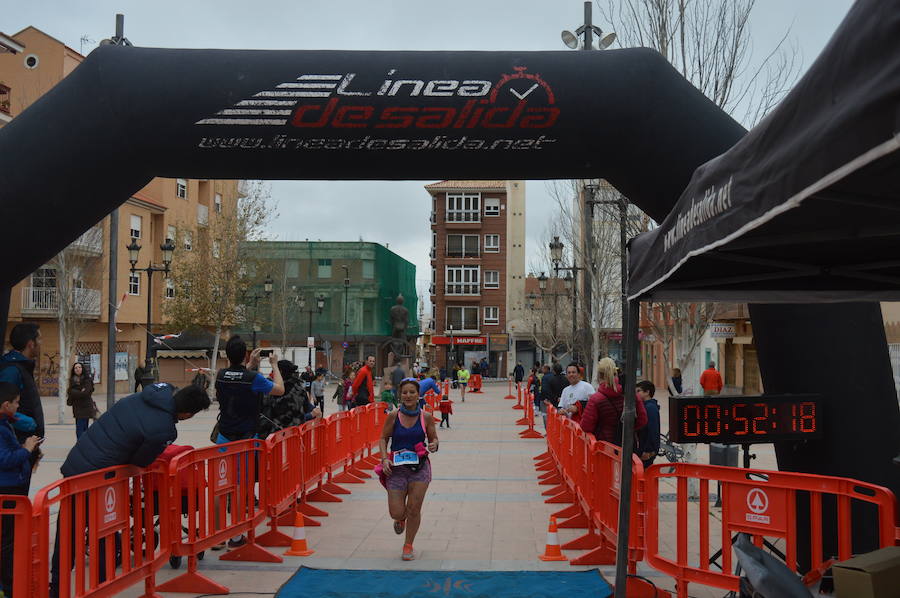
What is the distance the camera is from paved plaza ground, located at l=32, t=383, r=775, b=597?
26.5ft

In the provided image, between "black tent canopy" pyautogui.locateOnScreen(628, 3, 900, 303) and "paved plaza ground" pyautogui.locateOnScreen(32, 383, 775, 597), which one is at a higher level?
"black tent canopy" pyautogui.locateOnScreen(628, 3, 900, 303)

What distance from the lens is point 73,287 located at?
30.1 m

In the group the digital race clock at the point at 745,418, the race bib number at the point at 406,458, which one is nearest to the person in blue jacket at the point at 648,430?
the digital race clock at the point at 745,418

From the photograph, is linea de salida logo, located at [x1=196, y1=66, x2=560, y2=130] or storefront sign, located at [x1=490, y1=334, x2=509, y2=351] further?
storefront sign, located at [x1=490, y1=334, x2=509, y2=351]

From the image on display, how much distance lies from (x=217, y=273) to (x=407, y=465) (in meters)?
31.2

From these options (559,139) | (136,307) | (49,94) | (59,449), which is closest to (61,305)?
(59,449)

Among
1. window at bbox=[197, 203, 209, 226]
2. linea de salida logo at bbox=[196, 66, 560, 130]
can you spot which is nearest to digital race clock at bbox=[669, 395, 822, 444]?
linea de salida logo at bbox=[196, 66, 560, 130]

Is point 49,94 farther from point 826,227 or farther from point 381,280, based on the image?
point 381,280

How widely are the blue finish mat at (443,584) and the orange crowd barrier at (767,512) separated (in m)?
0.89

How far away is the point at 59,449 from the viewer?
60.1 feet

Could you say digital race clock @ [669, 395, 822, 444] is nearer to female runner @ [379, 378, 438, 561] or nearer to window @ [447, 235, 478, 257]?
female runner @ [379, 378, 438, 561]

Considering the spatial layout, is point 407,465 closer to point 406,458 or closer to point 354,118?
point 406,458

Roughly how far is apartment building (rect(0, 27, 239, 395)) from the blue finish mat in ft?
89.7

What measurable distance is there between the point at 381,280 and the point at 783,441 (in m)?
69.3
